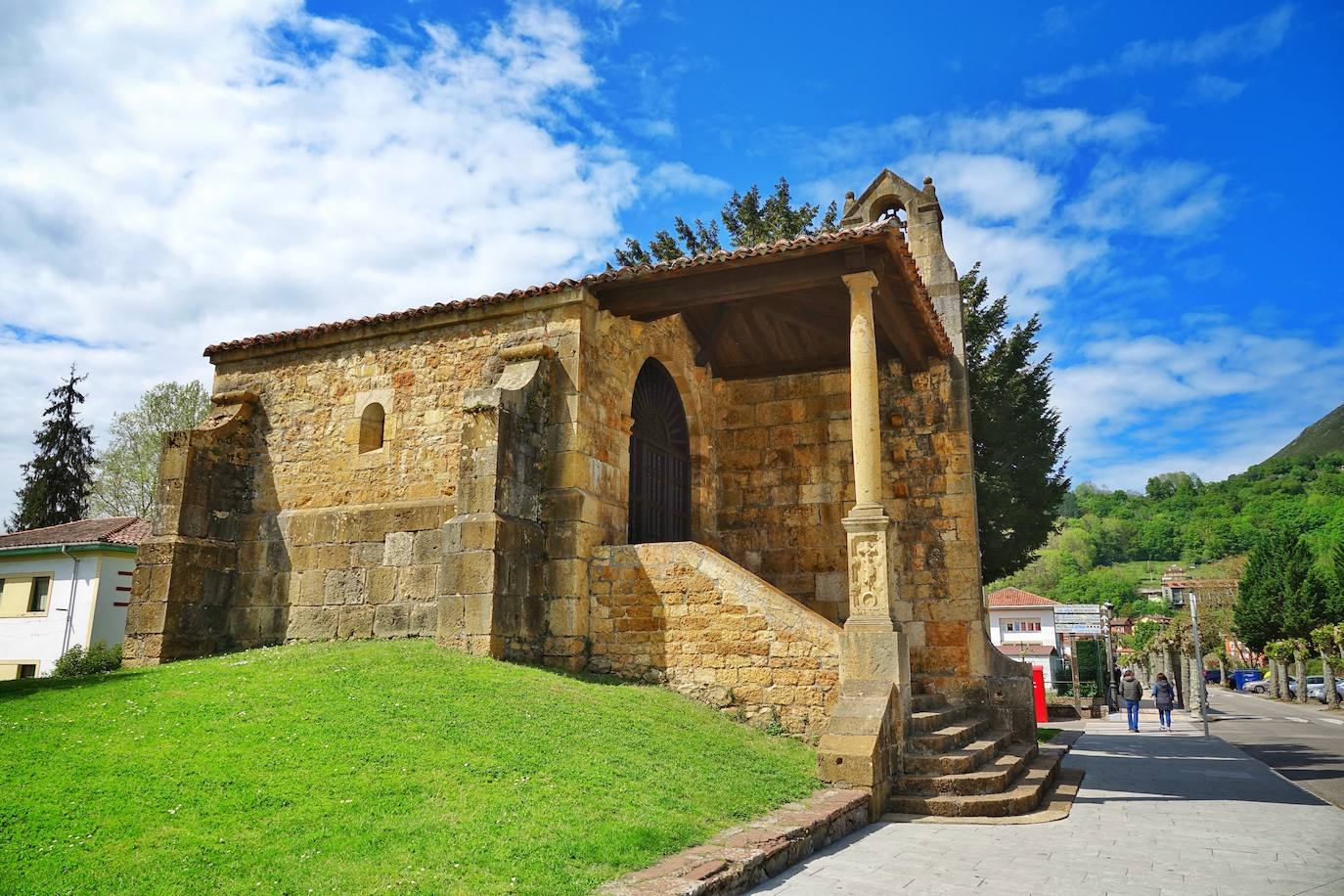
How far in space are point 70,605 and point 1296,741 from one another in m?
28.4

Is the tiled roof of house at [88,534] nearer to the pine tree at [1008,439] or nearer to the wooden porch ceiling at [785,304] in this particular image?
the wooden porch ceiling at [785,304]

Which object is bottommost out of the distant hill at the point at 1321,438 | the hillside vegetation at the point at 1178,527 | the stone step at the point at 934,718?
the stone step at the point at 934,718

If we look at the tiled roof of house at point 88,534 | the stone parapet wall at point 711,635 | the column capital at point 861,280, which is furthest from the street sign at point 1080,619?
the tiled roof of house at point 88,534

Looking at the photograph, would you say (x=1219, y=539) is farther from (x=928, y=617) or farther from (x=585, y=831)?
(x=585, y=831)

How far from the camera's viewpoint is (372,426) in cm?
1196

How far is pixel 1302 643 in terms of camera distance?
41375mm

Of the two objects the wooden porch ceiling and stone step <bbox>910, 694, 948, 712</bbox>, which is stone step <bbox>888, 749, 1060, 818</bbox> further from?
the wooden porch ceiling

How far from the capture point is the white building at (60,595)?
2111cm

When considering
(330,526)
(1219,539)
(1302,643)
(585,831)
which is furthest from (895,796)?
(1219,539)

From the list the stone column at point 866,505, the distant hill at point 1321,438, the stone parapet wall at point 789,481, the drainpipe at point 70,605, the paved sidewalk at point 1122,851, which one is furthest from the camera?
the distant hill at point 1321,438

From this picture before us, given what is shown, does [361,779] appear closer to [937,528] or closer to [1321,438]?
[937,528]

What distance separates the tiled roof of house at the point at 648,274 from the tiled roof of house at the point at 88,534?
11.6 meters

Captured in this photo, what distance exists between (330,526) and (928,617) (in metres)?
8.35

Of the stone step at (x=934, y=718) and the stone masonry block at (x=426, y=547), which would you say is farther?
the stone masonry block at (x=426, y=547)
